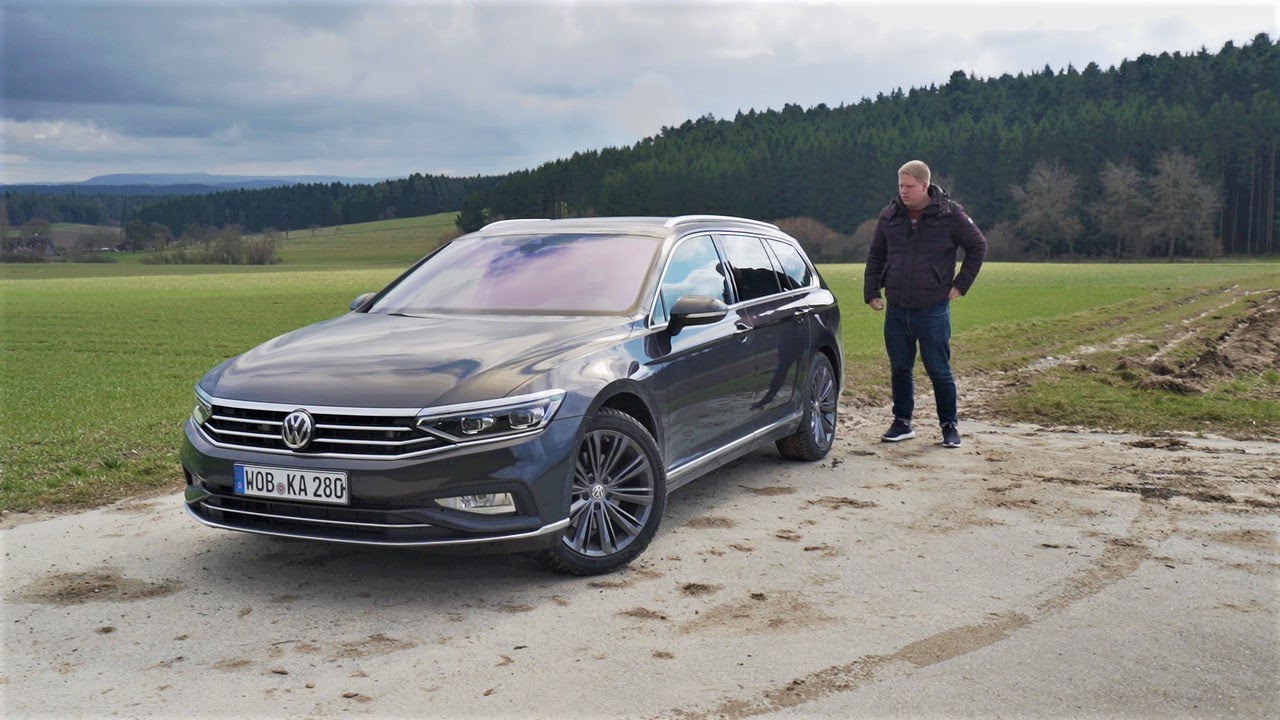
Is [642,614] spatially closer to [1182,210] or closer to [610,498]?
[610,498]

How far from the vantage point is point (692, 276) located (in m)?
7.07

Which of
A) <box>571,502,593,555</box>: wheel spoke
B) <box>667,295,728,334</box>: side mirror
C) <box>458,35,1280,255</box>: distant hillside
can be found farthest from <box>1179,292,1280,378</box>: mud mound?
<box>458,35,1280,255</box>: distant hillside

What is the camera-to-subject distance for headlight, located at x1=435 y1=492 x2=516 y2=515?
509 centimetres

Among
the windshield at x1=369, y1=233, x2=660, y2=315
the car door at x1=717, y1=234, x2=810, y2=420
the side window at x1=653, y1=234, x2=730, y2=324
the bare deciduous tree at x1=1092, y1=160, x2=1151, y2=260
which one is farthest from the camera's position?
the bare deciduous tree at x1=1092, y1=160, x2=1151, y2=260

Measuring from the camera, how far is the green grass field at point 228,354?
30.1 ft

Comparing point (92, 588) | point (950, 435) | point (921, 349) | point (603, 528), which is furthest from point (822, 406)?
point (92, 588)

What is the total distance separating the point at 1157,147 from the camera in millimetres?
106000

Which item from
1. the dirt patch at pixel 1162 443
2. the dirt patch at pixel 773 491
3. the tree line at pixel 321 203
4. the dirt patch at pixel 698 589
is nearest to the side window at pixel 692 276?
the dirt patch at pixel 773 491

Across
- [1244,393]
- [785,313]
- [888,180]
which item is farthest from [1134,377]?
[888,180]

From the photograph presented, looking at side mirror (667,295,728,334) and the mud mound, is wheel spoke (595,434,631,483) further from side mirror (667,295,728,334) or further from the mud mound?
the mud mound

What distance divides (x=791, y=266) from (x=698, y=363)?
2.25 meters

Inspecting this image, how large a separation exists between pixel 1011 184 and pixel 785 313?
10835 centimetres

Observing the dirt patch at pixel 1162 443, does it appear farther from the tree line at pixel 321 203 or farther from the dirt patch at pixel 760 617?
the tree line at pixel 321 203

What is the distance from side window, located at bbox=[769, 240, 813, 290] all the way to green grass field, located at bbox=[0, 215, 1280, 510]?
320 cm
